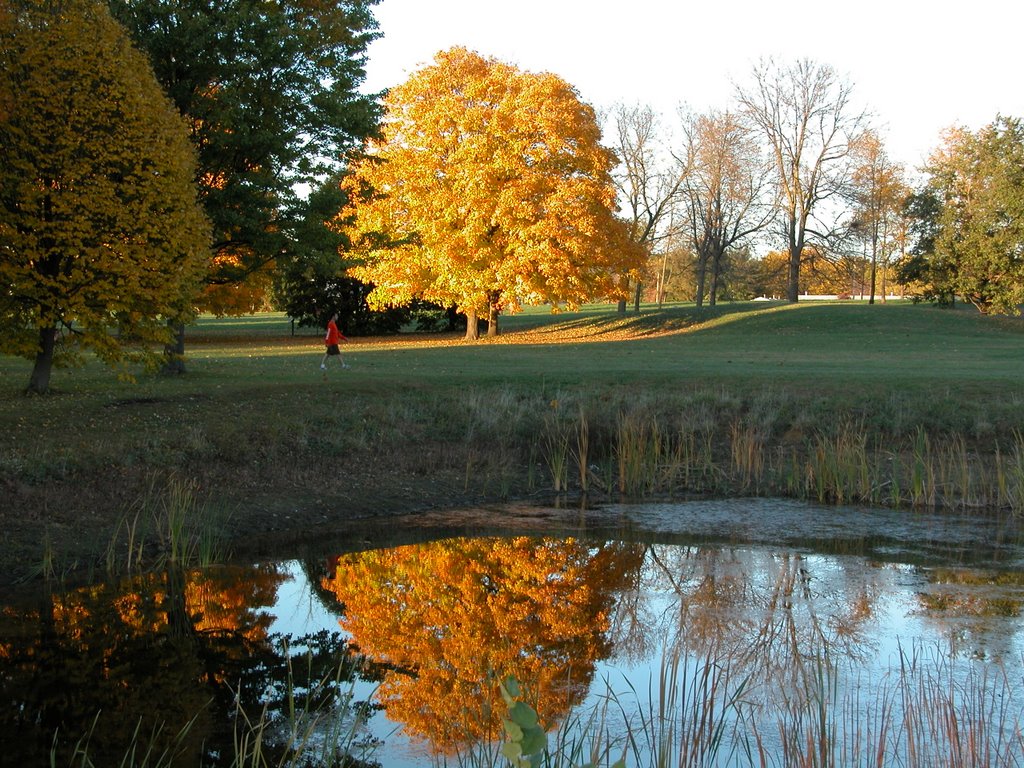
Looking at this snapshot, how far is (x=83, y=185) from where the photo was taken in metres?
16.5

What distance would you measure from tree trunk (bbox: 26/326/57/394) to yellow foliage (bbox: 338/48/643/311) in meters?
20.4

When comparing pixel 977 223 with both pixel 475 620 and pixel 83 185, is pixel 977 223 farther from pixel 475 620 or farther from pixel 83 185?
pixel 475 620

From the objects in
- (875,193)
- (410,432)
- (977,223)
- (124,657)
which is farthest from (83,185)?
(875,193)

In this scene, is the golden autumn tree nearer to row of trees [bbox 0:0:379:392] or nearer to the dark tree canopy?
the dark tree canopy

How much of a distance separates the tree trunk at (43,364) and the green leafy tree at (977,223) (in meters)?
41.3

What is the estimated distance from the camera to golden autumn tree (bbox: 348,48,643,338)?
129 feet

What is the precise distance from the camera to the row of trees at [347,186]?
16.5 m

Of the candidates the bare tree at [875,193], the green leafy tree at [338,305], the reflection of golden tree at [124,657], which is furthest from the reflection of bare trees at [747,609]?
the bare tree at [875,193]

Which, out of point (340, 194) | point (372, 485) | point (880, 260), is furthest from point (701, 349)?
point (880, 260)

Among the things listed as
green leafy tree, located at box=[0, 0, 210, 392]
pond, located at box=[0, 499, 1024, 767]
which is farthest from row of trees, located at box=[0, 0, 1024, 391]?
pond, located at box=[0, 499, 1024, 767]

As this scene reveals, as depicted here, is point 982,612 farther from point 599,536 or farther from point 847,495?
point 847,495

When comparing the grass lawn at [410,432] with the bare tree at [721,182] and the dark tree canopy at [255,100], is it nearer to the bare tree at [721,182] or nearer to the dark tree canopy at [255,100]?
the dark tree canopy at [255,100]

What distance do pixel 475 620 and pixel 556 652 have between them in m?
1.38

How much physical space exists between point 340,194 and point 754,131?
40239 millimetres
